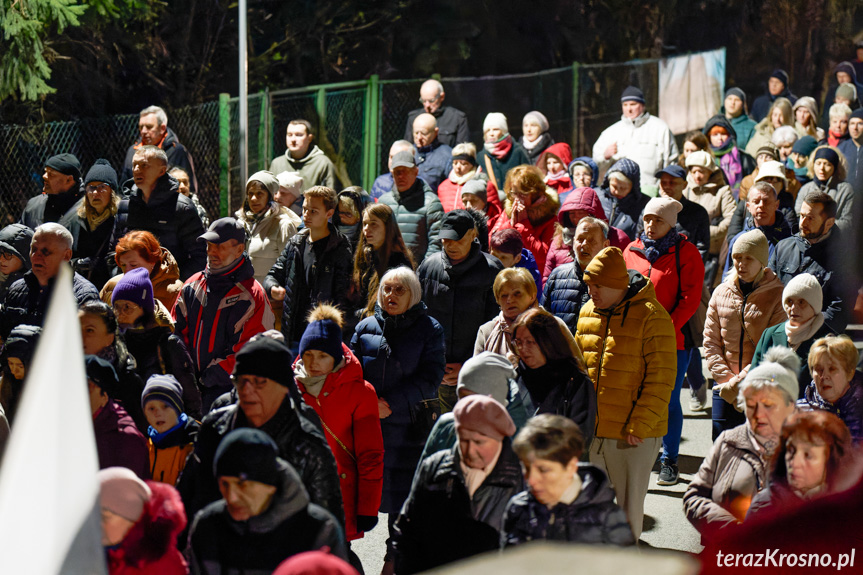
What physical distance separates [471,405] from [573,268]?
3037 mm

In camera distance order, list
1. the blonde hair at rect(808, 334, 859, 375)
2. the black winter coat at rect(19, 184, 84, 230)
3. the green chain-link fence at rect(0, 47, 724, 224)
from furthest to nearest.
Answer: the green chain-link fence at rect(0, 47, 724, 224) < the black winter coat at rect(19, 184, 84, 230) < the blonde hair at rect(808, 334, 859, 375)

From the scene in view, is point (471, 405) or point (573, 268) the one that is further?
point (573, 268)

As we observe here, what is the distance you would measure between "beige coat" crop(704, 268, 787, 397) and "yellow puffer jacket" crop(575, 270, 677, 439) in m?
0.98

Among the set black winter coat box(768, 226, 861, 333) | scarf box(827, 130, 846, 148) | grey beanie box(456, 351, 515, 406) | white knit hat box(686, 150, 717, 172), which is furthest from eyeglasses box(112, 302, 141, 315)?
scarf box(827, 130, 846, 148)

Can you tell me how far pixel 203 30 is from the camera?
1622 centimetres

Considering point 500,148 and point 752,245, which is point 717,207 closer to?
point 500,148

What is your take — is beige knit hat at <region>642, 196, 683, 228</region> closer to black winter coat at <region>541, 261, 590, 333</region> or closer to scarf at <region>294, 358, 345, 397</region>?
black winter coat at <region>541, 261, 590, 333</region>

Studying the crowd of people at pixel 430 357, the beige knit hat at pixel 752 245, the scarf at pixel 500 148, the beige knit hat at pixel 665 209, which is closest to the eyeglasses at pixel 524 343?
the crowd of people at pixel 430 357

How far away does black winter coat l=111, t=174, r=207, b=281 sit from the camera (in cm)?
842

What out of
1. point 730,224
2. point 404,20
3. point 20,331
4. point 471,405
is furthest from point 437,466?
point 404,20

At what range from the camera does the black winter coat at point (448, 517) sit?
4.56 metres

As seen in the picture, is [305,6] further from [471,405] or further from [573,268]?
[471,405]

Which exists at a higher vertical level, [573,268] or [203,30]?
[203,30]

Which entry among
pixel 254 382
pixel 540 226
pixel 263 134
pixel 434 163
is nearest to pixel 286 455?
pixel 254 382
